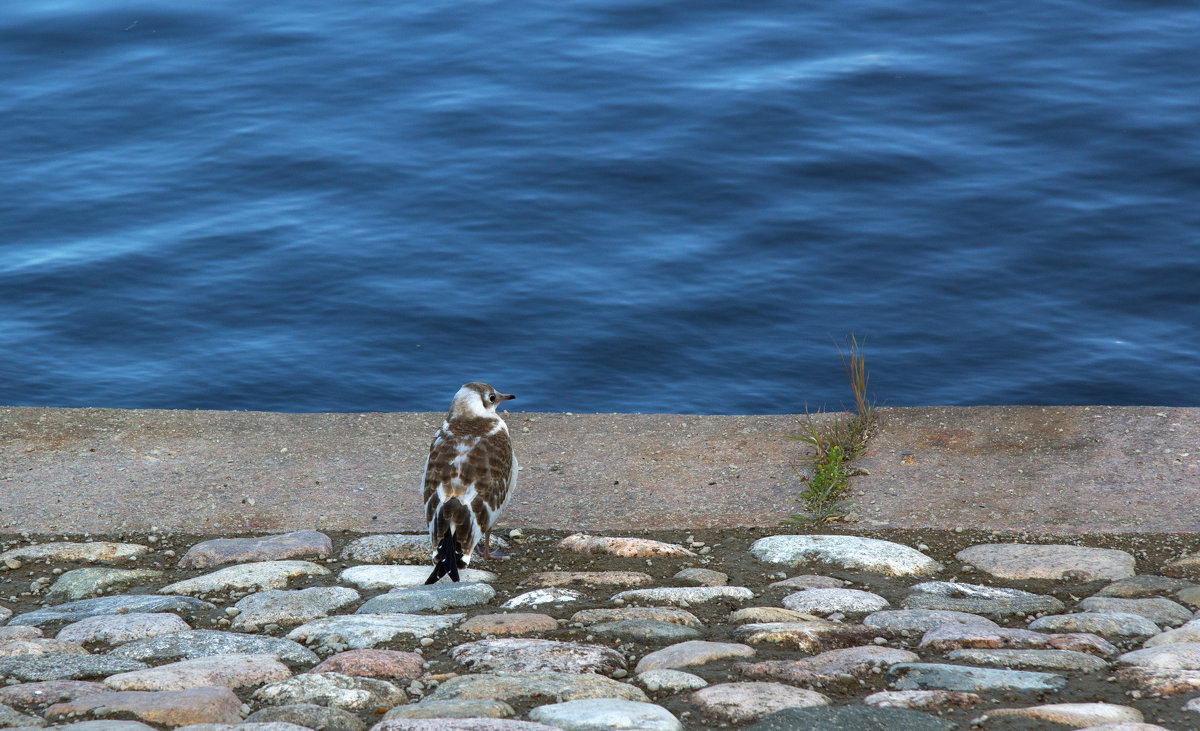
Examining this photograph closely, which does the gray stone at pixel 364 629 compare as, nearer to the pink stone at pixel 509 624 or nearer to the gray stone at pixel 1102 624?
the pink stone at pixel 509 624

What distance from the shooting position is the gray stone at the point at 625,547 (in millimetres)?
5781

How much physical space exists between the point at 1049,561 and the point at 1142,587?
1.52 feet

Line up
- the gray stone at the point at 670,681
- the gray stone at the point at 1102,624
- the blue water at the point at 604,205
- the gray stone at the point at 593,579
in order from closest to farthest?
1. the gray stone at the point at 670,681
2. the gray stone at the point at 1102,624
3. the gray stone at the point at 593,579
4. the blue water at the point at 604,205

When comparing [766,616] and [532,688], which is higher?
[532,688]

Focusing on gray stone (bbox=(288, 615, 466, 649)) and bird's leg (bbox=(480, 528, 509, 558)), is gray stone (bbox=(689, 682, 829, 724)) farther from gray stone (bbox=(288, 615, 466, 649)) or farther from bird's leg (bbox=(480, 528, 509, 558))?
bird's leg (bbox=(480, 528, 509, 558))

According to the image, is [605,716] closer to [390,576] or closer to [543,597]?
[543,597]

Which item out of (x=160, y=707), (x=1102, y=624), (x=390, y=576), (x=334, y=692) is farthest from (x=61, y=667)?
(x=1102, y=624)

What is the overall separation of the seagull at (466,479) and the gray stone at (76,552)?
4.66 ft

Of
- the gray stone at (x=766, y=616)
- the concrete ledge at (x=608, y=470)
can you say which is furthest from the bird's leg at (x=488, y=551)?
the gray stone at (x=766, y=616)

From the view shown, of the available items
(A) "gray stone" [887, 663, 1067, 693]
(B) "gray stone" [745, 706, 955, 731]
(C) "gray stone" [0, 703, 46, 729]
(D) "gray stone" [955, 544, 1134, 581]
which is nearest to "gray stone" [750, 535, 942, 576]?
(D) "gray stone" [955, 544, 1134, 581]

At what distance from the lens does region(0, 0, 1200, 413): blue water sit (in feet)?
36.7

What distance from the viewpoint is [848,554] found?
563 centimetres

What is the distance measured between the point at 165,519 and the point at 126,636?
1.69m

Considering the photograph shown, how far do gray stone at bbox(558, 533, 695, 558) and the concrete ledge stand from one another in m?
0.34
